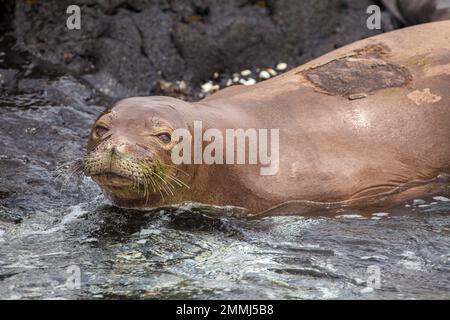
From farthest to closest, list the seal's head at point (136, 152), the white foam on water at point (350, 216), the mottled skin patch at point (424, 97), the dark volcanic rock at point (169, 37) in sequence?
the dark volcanic rock at point (169, 37) → the mottled skin patch at point (424, 97) → the white foam on water at point (350, 216) → the seal's head at point (136, 152)

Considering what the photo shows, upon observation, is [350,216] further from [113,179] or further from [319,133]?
[113,179]

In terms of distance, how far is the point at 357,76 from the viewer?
7930 millimetres

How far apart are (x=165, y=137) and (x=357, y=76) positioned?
164cm

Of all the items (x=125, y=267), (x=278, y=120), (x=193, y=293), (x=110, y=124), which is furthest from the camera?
(x=278, y=120)

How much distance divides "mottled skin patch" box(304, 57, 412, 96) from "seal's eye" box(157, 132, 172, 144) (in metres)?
1.38

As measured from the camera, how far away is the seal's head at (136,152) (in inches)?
269

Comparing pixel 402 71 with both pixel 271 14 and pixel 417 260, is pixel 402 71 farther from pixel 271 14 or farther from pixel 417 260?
pixel 271 14

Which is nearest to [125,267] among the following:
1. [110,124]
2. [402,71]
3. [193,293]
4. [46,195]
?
[193,293]

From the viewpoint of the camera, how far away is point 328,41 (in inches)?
435

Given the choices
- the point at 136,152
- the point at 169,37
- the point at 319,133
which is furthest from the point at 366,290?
the point at 169,37

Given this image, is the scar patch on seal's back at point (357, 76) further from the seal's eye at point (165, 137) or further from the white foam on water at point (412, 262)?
the white foam on water at point (412, 262)

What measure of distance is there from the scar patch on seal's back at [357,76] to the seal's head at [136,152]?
1156mm

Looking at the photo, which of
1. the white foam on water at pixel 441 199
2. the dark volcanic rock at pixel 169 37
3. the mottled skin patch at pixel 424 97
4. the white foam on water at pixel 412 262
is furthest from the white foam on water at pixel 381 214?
the dark volcanic rock at pixel 169 37

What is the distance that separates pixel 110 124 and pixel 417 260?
2.14m
